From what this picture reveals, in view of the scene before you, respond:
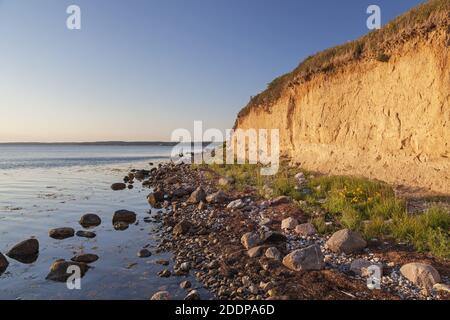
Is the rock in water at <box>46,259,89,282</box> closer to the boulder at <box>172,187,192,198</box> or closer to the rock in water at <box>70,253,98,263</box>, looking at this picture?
the rock in water at <box>70,253,98,263</box>

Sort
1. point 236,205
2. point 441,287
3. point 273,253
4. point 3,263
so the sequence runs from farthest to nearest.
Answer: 1. point 236,205
2. point 3,263
3. point 273,253
4. point 441,287

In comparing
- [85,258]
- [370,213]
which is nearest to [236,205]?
[370,213]

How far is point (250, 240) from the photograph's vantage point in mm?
7441

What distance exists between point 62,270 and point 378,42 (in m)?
13.6

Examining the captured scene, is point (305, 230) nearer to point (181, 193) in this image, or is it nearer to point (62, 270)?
point (62, 270)

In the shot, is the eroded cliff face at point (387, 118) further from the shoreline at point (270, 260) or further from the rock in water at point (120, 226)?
the rock in water at point (120, 226)

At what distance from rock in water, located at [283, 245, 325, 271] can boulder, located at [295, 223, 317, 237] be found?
1316mm

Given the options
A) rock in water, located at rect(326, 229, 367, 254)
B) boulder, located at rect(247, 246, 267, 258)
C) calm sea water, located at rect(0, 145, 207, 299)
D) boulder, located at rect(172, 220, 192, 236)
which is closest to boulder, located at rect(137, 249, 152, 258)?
calm sea water, located at rect(0, 145, 207, 299)

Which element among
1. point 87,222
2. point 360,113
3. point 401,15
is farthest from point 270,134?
point 87,222

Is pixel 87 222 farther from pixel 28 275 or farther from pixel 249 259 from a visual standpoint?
pixel 249 259

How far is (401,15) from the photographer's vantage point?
12.7 metres

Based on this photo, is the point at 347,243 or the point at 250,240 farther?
the point at 250,240

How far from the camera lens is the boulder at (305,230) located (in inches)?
300

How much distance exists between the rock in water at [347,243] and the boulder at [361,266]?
21.3 inches
